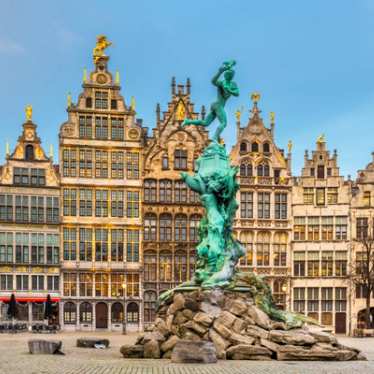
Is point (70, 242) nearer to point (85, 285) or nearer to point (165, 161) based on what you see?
point (85, 285)

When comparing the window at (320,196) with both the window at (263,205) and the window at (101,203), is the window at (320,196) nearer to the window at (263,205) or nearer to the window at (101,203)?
the window at (263,205)

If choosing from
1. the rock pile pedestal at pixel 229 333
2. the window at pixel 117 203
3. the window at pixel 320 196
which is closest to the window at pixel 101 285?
the window at pixel 117 203

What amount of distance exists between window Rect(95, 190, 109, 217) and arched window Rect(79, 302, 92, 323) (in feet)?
24.1

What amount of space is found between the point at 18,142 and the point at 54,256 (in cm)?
965

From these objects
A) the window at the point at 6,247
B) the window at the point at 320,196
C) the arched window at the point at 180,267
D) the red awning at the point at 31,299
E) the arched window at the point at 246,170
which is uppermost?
the arched window at the point at 246,170

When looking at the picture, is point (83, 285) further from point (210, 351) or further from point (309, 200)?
point (210, 351)

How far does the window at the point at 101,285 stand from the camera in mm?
69312

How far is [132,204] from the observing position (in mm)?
70375

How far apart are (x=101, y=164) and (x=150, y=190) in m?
4.57

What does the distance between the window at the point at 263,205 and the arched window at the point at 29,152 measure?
1907 cm

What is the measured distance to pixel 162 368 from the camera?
26953 millimetres

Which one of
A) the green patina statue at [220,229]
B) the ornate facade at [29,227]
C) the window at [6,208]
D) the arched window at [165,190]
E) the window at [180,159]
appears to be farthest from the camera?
the window at [180,159]

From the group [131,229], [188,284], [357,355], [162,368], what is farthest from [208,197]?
[131,229]

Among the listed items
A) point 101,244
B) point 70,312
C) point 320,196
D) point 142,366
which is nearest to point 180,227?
point 101,244
